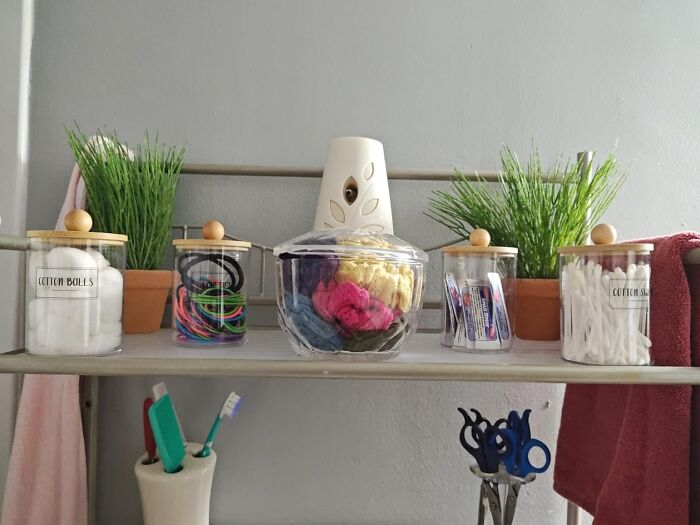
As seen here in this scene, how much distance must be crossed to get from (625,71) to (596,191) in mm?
293

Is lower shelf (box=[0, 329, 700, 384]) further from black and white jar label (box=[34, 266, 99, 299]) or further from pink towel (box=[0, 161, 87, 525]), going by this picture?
pink towel (box=[0, 161, 87, 525])

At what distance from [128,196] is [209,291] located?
7.7 inches

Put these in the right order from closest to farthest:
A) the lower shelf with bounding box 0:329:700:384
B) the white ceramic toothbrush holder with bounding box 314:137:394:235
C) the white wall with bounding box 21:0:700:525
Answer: the lower shelf with bounding box 0:329:700:384 → the white ceramic toothbrush holder with bounding box 314:137:394:235 → the white wall with bounding box 21:0:700:525

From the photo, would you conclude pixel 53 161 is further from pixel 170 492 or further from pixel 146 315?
pixel 170 492

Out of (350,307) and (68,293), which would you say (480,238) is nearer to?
(350,307)

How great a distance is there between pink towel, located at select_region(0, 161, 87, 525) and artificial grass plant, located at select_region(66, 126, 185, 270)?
4 cm

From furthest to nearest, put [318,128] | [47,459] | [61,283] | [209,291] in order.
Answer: [318,128], [47,459], [209,291], [61,283]

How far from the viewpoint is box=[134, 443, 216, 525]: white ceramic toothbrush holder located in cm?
65

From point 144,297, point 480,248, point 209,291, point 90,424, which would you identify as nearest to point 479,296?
point 480,248

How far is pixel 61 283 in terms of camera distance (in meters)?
0.48

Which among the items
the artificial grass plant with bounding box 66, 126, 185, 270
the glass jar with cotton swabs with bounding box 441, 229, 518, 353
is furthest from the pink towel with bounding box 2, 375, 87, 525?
the glass jar with cotton swabs with bounding box 441, 229, 518, 353

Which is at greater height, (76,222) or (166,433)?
(76,222)

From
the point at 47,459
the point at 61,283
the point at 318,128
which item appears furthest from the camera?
the point at 318,128

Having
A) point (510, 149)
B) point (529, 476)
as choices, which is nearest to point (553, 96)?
point (510, 149)
